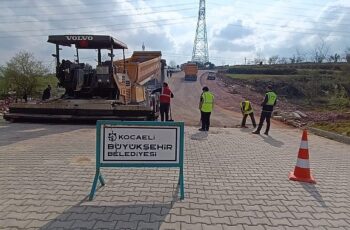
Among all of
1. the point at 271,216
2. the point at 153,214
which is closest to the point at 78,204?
the point at 153,214

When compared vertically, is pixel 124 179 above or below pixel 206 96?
below

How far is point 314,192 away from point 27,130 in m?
8.73

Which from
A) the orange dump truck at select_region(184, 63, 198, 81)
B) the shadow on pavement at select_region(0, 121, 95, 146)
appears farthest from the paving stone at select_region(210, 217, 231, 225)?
the orange dump truck at select_region(184, 63, 198, 81)

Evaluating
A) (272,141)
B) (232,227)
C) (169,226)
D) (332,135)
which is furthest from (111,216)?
(332,135)

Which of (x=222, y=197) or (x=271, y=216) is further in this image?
(x=222, y=197)

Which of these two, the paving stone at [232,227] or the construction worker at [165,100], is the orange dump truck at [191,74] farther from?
the paving stone at [232,227]

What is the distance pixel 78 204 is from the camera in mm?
4508

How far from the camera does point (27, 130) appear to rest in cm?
1084

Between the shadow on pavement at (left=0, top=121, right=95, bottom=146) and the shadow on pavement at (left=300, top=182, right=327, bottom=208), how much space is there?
6911mm

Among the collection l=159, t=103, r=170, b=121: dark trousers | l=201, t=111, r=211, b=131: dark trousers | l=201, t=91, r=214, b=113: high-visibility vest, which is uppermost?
l=201, t=91, r=214, b=113: high-visibility vest

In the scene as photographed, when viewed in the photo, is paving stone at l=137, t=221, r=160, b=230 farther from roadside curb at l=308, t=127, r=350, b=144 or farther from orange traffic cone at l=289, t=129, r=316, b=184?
roadside curb at l=308, t=127, r=350, b=144

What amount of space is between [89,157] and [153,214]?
3.42 m

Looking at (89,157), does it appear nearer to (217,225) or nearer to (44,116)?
(217,225)

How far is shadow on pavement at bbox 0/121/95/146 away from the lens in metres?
9.36
